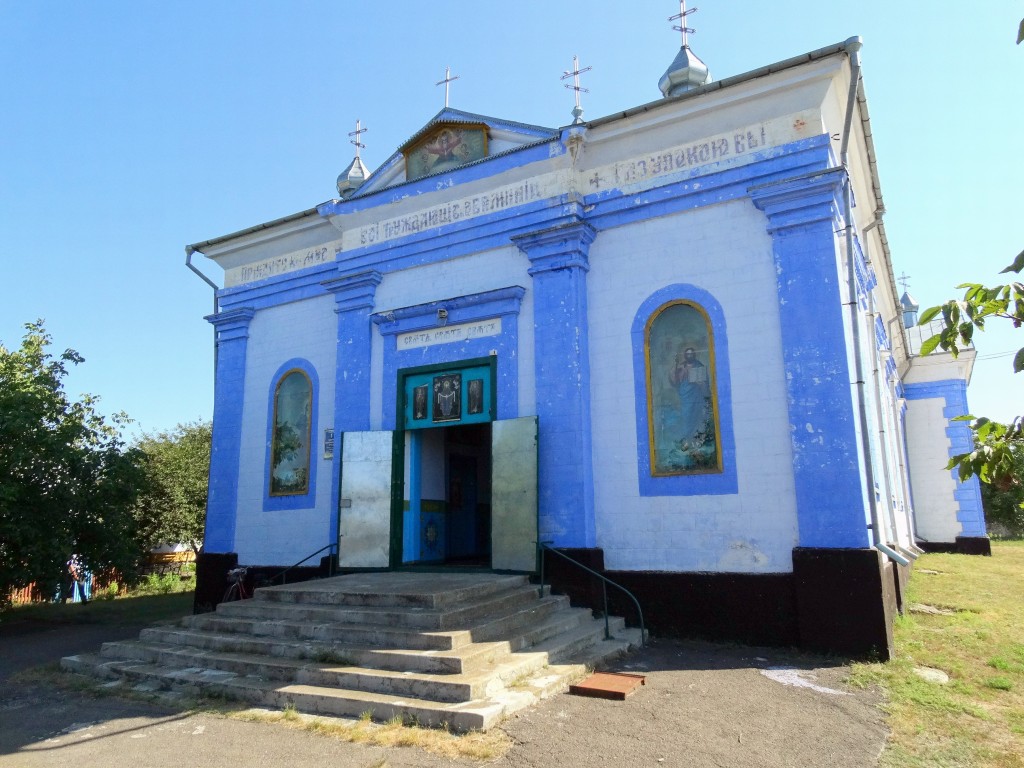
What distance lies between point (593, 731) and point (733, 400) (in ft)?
15.1

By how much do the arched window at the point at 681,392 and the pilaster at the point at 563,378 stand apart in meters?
0.89

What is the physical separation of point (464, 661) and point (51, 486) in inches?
379

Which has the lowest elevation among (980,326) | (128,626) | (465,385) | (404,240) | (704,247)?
(128,626)

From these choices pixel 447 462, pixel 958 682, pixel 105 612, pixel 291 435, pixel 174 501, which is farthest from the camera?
pixel 174 501

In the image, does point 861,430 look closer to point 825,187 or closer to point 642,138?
point 825,187

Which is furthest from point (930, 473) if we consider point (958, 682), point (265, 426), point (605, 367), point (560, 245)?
point (265, 426)

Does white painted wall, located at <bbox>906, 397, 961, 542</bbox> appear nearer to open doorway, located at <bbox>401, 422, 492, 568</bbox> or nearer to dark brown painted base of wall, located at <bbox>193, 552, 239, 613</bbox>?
open doorway, located at <bbox>401, 422, 492, 568</bbox>

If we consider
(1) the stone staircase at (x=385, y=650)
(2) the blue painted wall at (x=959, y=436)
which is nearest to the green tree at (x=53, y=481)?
(1) the stone staircase at (x=385, y=650)

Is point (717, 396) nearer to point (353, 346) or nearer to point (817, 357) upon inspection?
point (817, 357)

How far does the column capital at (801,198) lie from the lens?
855cm

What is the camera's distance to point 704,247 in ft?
30.5

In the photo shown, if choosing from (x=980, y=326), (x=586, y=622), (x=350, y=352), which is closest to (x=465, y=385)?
(x=350, y=352)

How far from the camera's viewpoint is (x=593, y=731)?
5.45 meters

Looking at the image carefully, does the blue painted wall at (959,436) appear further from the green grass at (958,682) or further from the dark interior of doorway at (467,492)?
the dark interior of doorway at (467,492)
